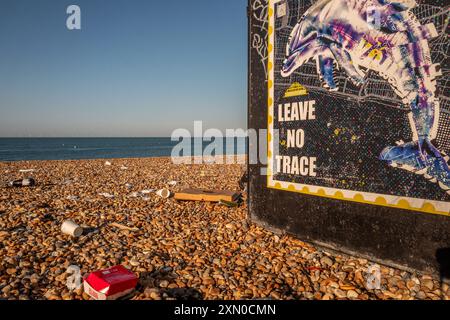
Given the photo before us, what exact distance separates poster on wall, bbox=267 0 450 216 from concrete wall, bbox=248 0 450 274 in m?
0.02

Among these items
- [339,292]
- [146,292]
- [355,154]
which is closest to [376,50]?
[355,154]

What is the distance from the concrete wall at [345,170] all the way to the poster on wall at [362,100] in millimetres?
15

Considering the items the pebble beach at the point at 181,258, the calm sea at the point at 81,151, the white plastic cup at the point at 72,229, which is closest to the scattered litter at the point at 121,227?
the pebble beach at the point at 181,258

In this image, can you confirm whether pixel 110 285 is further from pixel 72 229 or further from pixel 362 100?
pixel 362 100

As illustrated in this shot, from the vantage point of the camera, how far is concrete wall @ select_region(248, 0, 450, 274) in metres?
3.26

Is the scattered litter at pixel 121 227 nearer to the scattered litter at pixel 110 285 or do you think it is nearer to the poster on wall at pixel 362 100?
the scattered litter at pixel 110 285

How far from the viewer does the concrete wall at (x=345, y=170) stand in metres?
3.26

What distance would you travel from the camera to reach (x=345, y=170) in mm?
3924

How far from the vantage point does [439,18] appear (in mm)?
3096

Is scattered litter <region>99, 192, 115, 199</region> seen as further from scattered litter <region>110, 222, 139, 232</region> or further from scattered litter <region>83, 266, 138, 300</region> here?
scattered litter <region>83, 266, 138, 300</region>

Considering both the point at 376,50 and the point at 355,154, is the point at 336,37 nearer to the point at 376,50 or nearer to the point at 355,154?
the point at 376,50

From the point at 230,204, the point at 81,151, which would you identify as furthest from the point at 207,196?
the point at 81,151

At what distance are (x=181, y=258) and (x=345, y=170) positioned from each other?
108 inches
